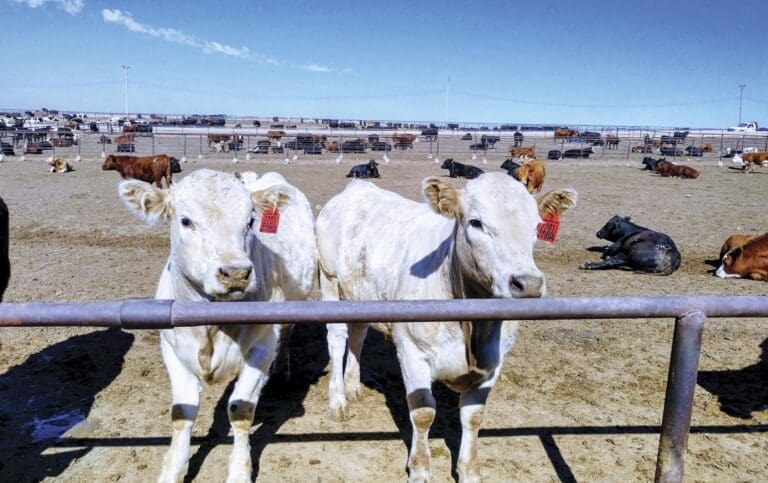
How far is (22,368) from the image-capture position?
199 inches

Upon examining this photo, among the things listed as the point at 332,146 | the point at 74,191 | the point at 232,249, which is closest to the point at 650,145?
the point at 332,146

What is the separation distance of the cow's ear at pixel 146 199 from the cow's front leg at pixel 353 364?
216 centimetres

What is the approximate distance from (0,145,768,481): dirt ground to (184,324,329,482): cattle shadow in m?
0.02

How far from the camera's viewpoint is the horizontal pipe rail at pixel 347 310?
171cm

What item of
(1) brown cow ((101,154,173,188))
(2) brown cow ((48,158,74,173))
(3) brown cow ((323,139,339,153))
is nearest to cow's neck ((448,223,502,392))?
(1) brown cow ((101,154,173,188))

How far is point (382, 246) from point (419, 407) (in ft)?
4.20

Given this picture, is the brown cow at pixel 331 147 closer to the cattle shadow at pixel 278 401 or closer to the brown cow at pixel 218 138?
the brown cow at pixel 218 138

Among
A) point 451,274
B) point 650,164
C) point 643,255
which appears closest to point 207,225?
point 451,274

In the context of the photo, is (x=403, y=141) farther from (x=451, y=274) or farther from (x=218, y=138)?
(x=451, y=274)

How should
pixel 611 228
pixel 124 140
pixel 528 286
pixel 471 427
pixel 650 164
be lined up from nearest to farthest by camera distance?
pixel 528 286
pixel 471 427
pixel 611 228
pixel 650 164
pixel 124 140

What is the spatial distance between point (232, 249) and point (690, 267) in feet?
27.9

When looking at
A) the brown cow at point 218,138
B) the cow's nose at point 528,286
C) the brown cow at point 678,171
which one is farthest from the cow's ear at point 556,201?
the brown cow at point 218,138

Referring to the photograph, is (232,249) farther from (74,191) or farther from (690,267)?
(74,191)

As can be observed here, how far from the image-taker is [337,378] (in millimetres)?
4602
